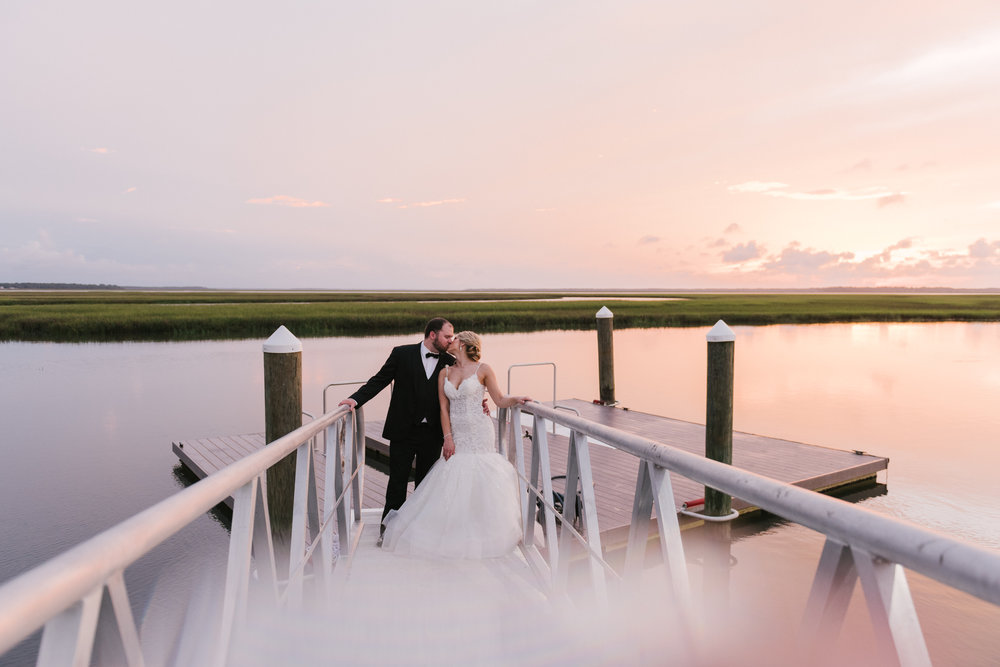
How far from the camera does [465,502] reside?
5.13 metres

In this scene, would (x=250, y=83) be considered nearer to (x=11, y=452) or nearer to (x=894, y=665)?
(x=11, y=452)

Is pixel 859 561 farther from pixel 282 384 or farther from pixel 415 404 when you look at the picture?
pixel 282 384

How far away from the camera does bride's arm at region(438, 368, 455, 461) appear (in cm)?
554

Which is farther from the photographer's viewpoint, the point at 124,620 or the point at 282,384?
the point at 282,384

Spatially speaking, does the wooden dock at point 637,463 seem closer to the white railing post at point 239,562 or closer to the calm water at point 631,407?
the calm water at point 631,407

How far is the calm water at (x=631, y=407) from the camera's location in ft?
26.9

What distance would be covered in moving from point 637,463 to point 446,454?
5616mm

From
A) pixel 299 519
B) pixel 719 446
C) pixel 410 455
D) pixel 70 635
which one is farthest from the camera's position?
pixel 719 446

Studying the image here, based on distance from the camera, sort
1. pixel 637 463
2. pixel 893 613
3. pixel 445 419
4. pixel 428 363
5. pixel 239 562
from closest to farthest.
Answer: pixel 893 613 < pixel 239 562 < pixel 445 419 < pixel 428 363 < pixel 637 463

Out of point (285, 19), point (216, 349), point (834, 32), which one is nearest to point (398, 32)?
point (285, 19)

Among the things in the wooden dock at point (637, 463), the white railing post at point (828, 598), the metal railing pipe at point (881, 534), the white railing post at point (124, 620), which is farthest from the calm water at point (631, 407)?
the white railing post at point (124, 620)

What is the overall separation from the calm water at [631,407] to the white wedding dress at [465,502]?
2715 millimetres

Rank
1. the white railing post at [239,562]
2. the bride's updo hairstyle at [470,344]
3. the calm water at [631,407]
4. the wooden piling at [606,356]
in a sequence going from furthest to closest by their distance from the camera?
the wooden piling at [606,356], the calm water at [631,407], the bride's updo hairstyle at [470,344], the white railing post at [239,562]

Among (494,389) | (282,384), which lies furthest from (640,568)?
(282,384)
